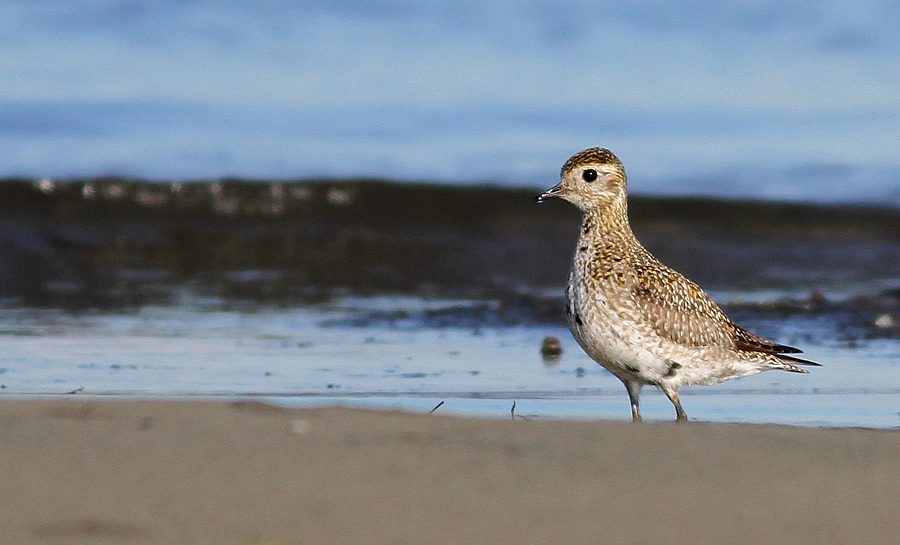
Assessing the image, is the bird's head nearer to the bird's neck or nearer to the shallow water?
the bird's neck

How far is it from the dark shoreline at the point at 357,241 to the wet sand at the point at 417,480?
7.01 m

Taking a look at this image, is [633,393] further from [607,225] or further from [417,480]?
[417,480]

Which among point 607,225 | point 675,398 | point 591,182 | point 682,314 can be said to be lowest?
point 675,398

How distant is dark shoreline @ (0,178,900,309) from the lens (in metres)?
13.1

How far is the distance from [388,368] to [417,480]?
4.50 metres

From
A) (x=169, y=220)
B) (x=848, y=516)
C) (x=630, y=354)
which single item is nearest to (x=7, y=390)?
(x=630, y=354)

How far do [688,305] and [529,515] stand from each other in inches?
136

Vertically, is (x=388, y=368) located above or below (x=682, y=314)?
below

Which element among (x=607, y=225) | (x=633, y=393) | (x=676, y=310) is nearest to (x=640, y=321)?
(x=676, y=310)

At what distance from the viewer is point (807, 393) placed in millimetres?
7957

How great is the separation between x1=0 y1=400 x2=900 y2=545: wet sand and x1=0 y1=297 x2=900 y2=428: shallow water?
1.87 meters

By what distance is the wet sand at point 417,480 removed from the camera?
3.80m

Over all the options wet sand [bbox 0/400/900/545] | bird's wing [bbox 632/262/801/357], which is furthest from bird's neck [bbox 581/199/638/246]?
wet sand [bbox 0/400/900/545]

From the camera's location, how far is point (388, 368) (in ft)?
28.3
